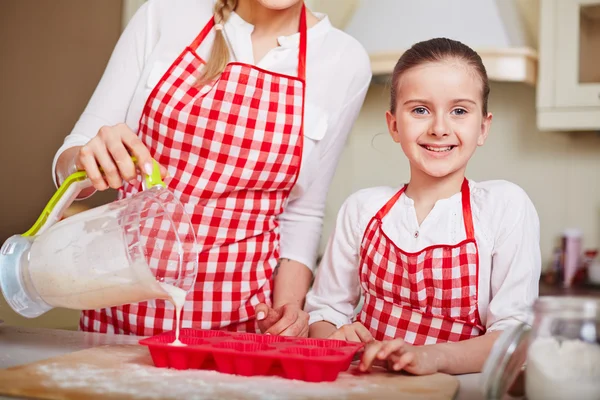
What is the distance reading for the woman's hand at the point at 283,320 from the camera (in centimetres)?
109

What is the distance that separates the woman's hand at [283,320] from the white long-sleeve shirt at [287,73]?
20 cm

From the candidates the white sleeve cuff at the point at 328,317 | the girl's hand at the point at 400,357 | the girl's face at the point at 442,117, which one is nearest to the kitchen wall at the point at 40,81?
the white sleeve cuff at the point at 328,317

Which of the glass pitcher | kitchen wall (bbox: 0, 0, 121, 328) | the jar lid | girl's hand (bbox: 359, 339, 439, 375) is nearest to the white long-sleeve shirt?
the glass pitcher

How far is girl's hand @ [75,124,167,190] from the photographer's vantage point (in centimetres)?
94

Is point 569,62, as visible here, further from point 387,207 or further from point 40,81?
point 40,81

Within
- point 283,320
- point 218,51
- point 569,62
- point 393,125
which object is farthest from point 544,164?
point 283,320

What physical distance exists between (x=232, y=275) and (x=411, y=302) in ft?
1.09

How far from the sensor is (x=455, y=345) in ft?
3.02

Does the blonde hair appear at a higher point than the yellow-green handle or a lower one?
higher

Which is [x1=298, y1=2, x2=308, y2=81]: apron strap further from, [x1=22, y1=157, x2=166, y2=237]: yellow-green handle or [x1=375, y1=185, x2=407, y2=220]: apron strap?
[x1=22, y1=157, x2=166, y2=237]: yellow-green handle

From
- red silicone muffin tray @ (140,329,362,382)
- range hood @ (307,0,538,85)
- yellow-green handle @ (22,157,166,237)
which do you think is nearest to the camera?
red silicone muffin tray @ (140,329,362,382)

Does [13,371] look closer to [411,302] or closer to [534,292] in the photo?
[411,302]

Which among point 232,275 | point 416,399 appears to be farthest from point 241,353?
point 232,275

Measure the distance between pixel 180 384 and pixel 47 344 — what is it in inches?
13.0
